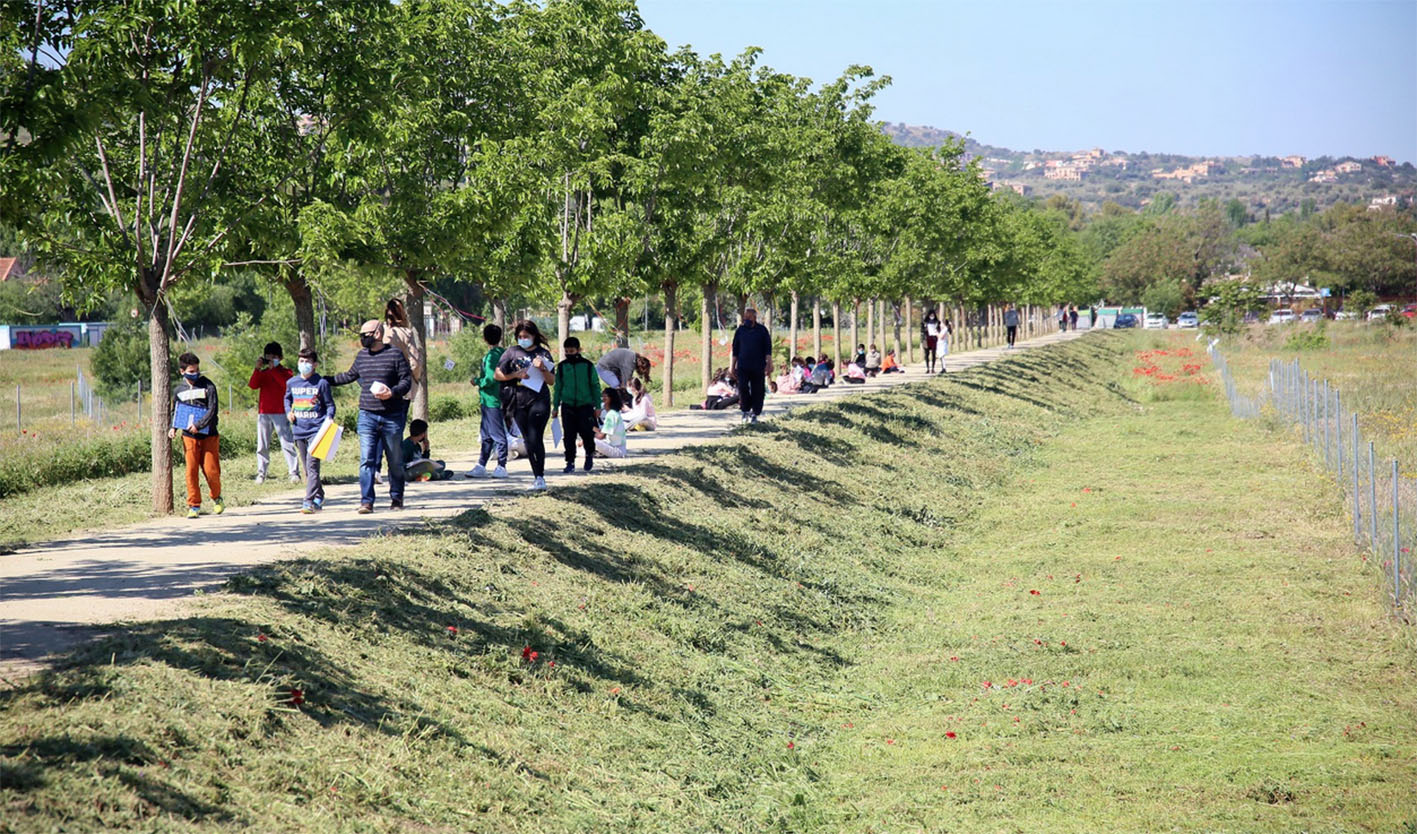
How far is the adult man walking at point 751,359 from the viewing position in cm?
2141

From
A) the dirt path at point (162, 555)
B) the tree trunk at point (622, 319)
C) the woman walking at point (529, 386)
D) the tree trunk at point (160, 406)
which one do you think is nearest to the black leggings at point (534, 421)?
the woman walking at point (529, 386)

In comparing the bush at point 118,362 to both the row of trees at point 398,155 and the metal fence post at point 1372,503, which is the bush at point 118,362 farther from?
the metal fence post at point 1372,503

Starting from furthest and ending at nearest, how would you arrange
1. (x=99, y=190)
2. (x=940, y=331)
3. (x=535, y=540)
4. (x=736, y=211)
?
(x=940, y=331)
(x=736, y=211)
(x=99, y=190)
(x=535, y=540)

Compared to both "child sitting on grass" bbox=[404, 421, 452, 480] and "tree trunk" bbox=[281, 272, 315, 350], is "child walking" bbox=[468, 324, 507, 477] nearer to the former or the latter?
"child sitting on grass" bbox=[404, 421, 452, 480]

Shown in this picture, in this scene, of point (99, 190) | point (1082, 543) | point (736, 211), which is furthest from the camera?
point (736, 211)

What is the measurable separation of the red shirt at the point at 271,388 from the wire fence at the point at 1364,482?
1262cm

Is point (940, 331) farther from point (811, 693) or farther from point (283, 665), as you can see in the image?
point (283, 665)

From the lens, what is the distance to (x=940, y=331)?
150 feet

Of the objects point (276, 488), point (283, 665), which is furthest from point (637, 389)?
point (283, 665)

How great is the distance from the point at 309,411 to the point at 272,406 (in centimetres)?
280

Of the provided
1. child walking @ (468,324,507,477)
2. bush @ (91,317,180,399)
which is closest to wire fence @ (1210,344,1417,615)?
child walking @ (468,324,507,477)

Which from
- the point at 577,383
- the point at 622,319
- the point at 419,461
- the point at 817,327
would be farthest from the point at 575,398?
the point at 817,327

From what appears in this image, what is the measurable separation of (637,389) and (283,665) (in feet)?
48.7

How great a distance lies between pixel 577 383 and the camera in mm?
15930
